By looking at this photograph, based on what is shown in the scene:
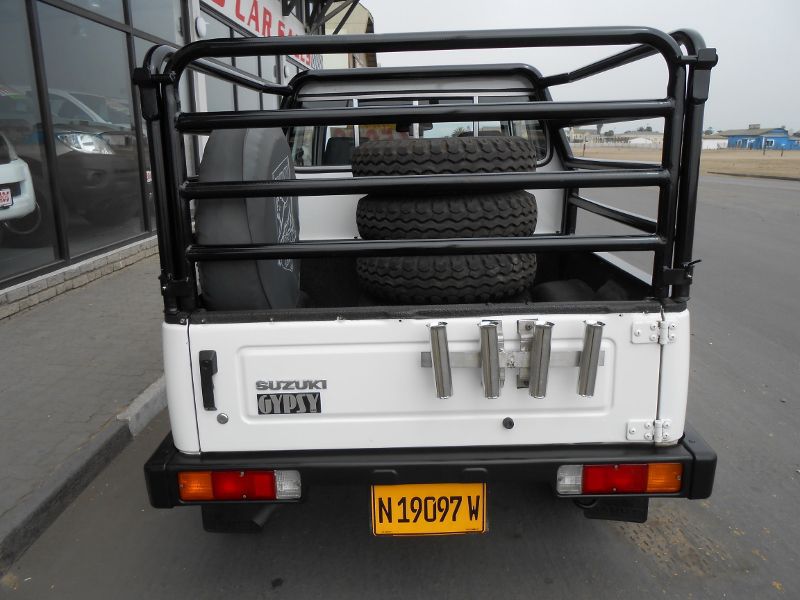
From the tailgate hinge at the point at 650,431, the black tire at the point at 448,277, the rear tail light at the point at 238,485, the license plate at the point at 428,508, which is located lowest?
the license plate at the point at 428,508

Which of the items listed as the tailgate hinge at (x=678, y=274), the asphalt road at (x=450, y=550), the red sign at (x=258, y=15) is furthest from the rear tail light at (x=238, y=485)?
the red sign at (x=258, y=15)

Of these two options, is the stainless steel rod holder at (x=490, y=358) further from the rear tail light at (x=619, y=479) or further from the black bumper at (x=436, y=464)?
the rear tail light at (x=619, y=479)

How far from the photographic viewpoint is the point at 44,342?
5.15m

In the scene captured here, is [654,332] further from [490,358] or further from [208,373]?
[208,373]

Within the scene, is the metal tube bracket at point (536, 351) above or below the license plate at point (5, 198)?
below

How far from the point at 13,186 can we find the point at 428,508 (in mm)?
5614

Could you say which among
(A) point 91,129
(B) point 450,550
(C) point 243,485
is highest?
(A) point 91,129

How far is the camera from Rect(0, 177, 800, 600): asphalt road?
2551mm

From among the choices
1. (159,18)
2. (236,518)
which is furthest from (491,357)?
(159,18)

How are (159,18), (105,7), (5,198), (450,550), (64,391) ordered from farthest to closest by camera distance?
(159,18) → (105,7) → (5,198) → (64,391) → (450,550)

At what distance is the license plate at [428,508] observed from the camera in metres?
2.27

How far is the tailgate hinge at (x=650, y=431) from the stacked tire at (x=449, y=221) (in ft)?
2.11

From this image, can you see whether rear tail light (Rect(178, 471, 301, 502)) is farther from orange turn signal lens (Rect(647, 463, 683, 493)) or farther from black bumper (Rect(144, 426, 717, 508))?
orange turn signal lens (Rect(647, 463, 683, 493))

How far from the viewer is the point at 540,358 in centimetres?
208
